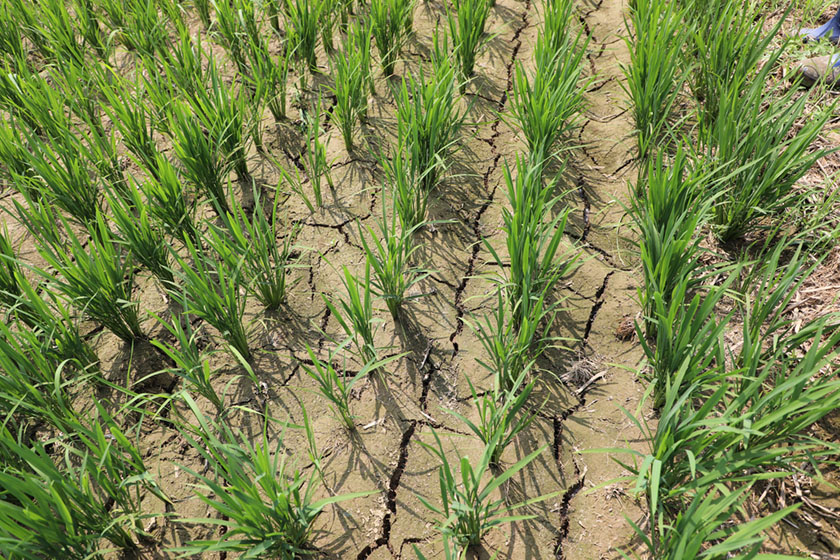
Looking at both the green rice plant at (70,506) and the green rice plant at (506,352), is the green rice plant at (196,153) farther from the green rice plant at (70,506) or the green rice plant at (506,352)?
the green rice plant at (506,352)

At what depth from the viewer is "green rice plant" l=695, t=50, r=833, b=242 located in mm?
1776

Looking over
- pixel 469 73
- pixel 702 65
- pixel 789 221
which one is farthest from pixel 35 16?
pixel 789 221

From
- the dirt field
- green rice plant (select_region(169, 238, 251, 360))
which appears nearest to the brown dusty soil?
the dirt field

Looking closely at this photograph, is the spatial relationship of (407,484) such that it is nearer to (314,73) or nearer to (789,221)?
(789,221)

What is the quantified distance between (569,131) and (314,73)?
1.09 metres

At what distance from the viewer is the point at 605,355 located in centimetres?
181

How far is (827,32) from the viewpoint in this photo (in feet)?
7.69

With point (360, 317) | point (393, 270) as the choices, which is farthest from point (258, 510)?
point (393, 270)

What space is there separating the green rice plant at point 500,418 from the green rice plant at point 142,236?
957 mm

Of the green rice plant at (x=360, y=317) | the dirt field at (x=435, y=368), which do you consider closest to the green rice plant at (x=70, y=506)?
the dirt field at (x=435, y=368)

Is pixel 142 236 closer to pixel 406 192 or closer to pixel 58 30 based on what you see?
pixel 406 192

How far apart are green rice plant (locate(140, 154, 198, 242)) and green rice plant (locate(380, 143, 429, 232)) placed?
627 millimetres

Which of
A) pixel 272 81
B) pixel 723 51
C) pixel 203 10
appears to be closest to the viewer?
pixel 723 51

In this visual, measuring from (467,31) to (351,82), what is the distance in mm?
511
